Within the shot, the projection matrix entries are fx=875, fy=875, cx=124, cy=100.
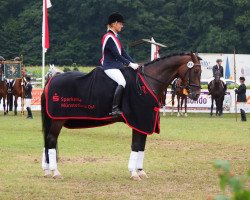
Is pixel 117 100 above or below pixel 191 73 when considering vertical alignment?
below

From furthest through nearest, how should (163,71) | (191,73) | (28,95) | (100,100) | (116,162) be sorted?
1. (28,95)
2. (116,162)
3. (191,73)
4. (163,71)
5. (100,100)

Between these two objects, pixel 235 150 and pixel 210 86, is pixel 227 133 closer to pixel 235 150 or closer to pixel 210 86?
pixel 235 150

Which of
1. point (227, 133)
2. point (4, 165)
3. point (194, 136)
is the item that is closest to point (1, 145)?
point (4, 165)

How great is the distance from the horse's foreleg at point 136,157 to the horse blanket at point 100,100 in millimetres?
154

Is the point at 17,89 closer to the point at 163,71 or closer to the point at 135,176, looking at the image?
the point at 163,71

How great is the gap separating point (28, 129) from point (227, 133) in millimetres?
6107

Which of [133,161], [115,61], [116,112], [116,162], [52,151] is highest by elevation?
[115,61]

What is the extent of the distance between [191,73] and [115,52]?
56.4 inches

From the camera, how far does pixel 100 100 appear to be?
1354 cm

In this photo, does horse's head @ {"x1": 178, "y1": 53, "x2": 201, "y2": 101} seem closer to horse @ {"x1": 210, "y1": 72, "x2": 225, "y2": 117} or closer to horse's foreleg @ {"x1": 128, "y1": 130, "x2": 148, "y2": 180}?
horse's foreleg @ {"x1": 128, "y1": 130, "x2": 148, "y2": 180}

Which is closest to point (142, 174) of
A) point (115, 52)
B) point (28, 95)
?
point (115, 52)

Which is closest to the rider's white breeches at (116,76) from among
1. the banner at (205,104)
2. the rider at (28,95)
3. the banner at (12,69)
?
the rider at (28,95)

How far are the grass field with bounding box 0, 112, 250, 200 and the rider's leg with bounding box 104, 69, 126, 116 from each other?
3.58ft

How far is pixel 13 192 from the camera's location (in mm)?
11656
